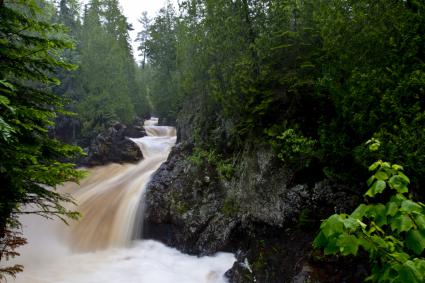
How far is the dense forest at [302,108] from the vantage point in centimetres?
234

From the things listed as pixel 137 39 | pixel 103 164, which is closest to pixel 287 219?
pixel 103 164

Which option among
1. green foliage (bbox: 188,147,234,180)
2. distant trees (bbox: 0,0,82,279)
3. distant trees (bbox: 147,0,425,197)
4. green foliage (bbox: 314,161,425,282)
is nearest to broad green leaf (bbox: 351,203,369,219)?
green foliage (bbox: 314,161,425,282)

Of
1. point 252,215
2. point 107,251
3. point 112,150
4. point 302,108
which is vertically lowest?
point 107,251

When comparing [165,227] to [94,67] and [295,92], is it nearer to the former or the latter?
[295,92]

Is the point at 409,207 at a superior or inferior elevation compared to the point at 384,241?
superior

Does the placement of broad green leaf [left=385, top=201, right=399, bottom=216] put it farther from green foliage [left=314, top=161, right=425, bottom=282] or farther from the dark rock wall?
the dark rock wall

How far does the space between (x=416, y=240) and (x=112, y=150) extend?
2529 centimetres

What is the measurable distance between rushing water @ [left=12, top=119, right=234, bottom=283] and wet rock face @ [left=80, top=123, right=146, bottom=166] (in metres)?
4.50

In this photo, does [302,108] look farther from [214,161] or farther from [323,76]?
[214,161]

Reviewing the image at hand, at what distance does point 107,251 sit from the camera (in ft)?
43.8

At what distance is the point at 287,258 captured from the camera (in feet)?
27.1

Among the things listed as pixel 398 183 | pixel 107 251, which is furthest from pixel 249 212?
pixel 398 183

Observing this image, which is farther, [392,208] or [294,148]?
[294,148]

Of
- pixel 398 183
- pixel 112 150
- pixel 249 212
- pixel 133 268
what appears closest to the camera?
pixel 398 183
